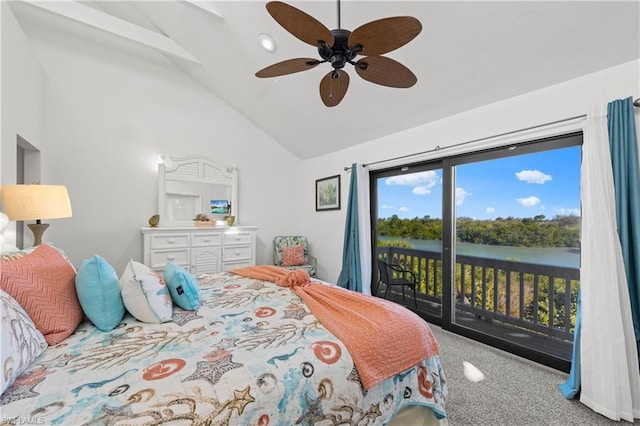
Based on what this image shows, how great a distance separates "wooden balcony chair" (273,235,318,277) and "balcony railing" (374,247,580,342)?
178 centimetres

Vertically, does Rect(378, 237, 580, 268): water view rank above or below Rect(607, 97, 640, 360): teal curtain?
below

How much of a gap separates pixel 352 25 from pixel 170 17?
7.59ft

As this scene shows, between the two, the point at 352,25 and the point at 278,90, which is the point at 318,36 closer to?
the point at 352,25

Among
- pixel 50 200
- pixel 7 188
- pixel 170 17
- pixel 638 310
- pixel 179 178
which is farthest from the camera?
pixel 179 178

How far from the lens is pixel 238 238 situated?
4.25 metres

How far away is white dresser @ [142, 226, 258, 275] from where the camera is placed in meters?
3.60

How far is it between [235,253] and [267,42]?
274 cm

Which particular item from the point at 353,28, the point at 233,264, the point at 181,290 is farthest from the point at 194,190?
the point at 353,28

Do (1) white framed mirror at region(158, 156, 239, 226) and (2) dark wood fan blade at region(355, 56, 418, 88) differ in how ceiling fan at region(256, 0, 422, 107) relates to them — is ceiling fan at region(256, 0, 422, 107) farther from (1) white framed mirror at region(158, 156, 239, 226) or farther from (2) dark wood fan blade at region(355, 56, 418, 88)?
(1) white framed mirror at region(158, 156, 239, 226)

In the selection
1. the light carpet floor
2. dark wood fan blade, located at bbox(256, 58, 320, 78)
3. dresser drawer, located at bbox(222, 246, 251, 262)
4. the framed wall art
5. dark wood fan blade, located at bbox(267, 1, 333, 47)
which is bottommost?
the light carpet floor

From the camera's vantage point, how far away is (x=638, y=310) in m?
1.84

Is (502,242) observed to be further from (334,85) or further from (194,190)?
(194,190)

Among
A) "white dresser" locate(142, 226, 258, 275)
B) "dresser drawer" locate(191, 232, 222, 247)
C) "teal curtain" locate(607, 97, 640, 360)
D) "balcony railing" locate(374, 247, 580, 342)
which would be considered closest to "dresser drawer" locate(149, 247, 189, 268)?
"white dresser" locate(142, 226, 258, 275)

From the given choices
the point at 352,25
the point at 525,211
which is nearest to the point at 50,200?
the point at 352,25
